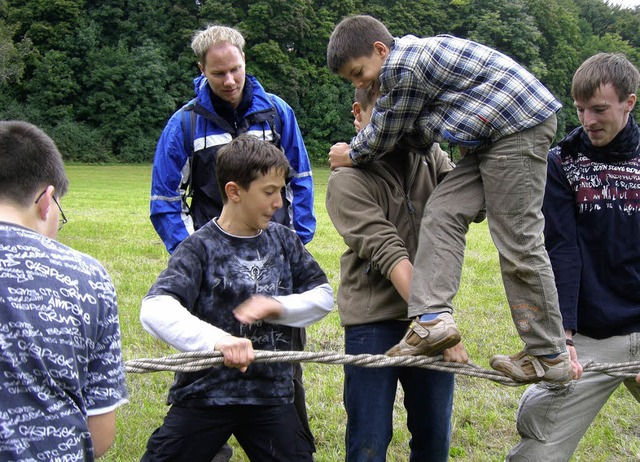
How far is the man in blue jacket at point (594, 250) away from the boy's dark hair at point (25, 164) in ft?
6.88

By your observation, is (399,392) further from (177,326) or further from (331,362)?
(177,326)

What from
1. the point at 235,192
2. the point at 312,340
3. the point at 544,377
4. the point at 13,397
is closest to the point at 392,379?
the point at 544,377

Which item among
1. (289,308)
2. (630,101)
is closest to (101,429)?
(289,308)

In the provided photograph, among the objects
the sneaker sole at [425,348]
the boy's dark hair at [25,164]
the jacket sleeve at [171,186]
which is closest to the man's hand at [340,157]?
the sneaker sole at [425,348]

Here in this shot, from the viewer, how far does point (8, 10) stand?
152 ft

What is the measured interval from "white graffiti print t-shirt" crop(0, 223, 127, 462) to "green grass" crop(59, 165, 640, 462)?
2291mm

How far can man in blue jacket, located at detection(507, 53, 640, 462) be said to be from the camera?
3150 mm

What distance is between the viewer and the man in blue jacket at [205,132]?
397 cm

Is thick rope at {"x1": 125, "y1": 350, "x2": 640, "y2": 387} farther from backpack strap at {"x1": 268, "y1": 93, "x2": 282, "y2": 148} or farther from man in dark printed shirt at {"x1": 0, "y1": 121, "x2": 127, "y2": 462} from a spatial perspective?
backpack strap at {"x1": 268, "y1": 93, "x2": 282, "y2": 148}

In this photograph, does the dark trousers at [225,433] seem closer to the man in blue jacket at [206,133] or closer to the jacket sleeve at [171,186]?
the man in blue jacket at [206,133]

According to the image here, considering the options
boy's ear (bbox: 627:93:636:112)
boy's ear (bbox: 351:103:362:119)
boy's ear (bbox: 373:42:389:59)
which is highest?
boy's ear (bbox: 373:42:389:59)

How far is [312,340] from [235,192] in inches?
140

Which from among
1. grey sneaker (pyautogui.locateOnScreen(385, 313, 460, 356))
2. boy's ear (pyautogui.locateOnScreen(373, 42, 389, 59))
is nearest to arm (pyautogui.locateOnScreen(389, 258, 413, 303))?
grey sneaker (pyautogui.locateOnScreen(385, 313, 460, 356))

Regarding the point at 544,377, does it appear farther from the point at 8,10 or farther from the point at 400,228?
the point at 8,10
